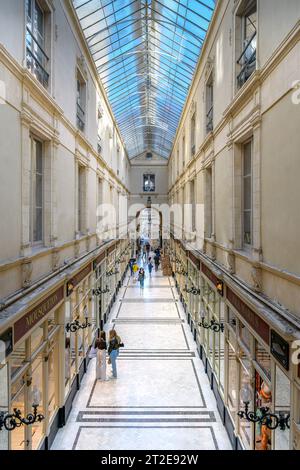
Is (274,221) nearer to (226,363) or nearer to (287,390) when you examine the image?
(287,390)

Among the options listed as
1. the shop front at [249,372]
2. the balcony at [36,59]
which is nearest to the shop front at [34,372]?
the shop front at [249,372]

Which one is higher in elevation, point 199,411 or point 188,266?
point 188,266

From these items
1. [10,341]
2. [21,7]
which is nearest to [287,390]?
[10,341]

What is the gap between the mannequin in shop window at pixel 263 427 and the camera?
4.66m

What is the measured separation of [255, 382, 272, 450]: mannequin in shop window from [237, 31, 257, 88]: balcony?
4.55m

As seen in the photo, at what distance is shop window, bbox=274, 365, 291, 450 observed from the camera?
386cm


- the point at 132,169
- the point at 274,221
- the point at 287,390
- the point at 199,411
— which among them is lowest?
the point at 199,411

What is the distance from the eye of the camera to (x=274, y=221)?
15.1ft

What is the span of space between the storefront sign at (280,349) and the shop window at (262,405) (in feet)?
2.39

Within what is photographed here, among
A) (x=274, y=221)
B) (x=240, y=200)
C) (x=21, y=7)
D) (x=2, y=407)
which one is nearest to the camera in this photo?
(x=2, y=407)

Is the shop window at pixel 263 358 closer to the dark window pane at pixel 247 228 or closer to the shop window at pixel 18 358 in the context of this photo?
the dark window pane at pixel 247 228

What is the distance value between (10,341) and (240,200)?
14.2ft

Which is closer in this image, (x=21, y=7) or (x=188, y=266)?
(x=21, y=7)
